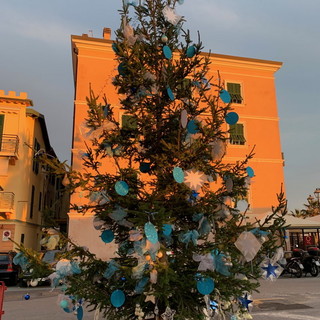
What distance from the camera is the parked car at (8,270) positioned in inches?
562

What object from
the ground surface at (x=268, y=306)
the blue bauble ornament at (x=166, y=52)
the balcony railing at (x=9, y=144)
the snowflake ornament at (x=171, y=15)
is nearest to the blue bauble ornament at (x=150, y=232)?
the blue bauble ornament at (x=166, y=52)

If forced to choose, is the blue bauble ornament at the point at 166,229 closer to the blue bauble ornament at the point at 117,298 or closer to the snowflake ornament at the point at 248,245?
the snowflake ornament at the point at 248,245

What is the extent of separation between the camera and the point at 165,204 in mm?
3789

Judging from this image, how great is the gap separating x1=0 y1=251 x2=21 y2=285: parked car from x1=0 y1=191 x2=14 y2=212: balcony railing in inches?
225

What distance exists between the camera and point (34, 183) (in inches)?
946

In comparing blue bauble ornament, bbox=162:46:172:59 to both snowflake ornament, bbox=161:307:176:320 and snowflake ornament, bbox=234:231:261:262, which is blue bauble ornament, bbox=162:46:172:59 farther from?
snowflake ornament, bbox=161:307:176:320

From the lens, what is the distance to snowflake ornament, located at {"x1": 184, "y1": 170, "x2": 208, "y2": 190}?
3426 millimetres

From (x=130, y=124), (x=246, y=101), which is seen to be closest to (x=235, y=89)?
(x=246, y=101)

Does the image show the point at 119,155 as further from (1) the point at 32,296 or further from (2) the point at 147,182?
(1) the point at 32,296

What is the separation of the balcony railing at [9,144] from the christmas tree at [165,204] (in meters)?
18.4

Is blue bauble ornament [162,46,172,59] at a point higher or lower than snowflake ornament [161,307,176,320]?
higher

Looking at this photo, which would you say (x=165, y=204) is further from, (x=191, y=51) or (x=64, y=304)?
(x=191, y=51)

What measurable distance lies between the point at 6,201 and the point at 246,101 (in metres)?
16.6

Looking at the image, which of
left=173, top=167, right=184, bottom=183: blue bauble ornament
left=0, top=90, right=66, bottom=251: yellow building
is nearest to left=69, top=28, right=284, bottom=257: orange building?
left=0, top=90, right=66, bottom=251: yellow building
